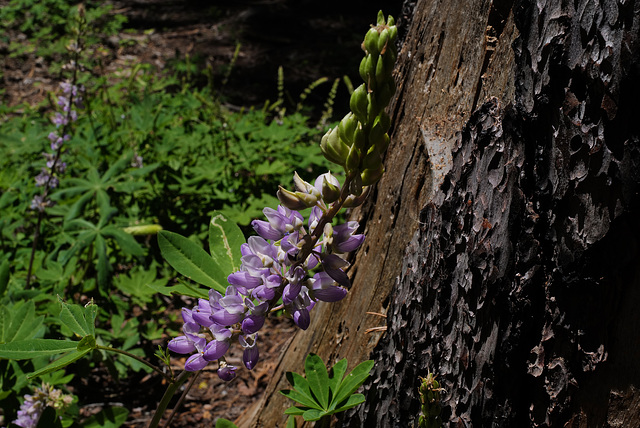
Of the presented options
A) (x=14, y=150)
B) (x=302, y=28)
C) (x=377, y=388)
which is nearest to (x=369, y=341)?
(x=377, y=388)

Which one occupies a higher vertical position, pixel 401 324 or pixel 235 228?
pixel 235 228

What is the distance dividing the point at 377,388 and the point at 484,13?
3.25 feet

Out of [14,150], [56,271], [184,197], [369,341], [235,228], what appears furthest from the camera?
[14,150]

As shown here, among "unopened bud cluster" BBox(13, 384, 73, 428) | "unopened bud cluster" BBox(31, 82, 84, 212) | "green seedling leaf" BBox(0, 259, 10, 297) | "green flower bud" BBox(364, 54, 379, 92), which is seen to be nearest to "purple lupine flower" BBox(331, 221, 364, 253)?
"green flower bud" BBox(364, 54, 379, 92)

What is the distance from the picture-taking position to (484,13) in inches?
53.3

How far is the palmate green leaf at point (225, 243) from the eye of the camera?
129 cm

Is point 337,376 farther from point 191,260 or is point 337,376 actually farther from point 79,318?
point 79,318

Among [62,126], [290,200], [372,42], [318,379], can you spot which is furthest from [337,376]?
[62,126]

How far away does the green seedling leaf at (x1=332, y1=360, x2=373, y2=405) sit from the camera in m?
1.24

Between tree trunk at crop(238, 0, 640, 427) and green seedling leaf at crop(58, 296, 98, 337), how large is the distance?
0.70m

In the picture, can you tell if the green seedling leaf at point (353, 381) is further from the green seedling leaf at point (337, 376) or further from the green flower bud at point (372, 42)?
the green flower bud at point (372, 42)

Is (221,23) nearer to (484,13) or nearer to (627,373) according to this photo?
(484,13)

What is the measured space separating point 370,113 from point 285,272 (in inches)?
13.2

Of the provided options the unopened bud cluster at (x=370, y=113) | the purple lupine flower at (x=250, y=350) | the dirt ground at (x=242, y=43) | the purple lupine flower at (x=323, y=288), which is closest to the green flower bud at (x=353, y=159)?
the unopened bud cluster at (x=370, y=113)
